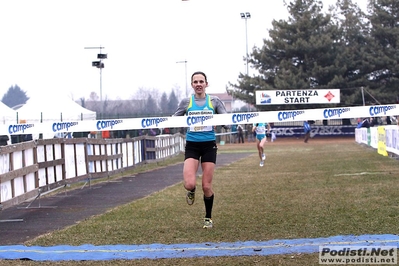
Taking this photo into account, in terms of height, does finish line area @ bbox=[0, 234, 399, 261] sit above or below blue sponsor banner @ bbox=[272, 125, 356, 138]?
above

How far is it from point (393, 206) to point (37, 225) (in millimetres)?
5767

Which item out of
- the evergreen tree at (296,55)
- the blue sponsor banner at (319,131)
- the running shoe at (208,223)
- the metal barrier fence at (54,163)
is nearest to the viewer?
the running shoe at (208,223)

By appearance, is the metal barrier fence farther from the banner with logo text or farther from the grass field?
the grass field

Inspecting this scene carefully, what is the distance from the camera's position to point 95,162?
19.6m

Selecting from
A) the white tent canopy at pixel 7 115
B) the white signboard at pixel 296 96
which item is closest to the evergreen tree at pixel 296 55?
the white signboard at pixel 296 96

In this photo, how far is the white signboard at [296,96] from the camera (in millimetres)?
60031

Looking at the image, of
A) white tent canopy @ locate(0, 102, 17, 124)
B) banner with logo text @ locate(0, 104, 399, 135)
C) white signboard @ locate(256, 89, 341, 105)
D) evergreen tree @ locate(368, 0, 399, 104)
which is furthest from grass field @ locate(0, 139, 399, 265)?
evergreen tree @ locate(368, 0, 399, 104)

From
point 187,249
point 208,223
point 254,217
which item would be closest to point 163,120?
point 254,217

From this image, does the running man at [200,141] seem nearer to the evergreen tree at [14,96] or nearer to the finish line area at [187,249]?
the finish line area at [187,249]

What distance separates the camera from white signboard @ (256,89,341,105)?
6003 cm

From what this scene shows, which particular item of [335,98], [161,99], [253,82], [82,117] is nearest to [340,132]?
[335,98]

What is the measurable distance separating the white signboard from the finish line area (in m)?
51.8

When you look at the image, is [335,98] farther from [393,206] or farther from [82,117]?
[393,206]

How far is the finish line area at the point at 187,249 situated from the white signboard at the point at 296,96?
5185 centimetres
